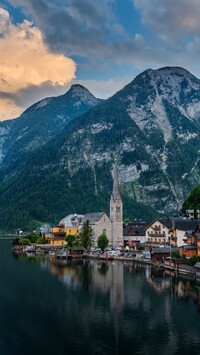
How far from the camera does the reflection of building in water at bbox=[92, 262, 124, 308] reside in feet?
221

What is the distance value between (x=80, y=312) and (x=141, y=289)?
59.2 feet

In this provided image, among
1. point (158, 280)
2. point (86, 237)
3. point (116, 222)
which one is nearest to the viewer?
point (158, 280)

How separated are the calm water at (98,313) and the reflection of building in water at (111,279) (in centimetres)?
13

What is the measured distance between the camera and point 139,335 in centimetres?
4775

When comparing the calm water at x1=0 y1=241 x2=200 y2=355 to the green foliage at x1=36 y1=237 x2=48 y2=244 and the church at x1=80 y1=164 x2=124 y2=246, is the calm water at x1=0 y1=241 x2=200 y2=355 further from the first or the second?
the green foliage at x1=36 y1=237 x2=48 y2=244

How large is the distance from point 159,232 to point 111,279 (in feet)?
202

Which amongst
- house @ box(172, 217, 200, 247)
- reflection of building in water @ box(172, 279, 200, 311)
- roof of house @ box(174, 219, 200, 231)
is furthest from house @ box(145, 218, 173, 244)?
reflection of building in water @ box(172, 279, 200, 311)

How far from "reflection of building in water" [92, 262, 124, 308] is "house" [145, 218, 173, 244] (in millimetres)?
31957

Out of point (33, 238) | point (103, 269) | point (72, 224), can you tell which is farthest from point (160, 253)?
point (33, 238)

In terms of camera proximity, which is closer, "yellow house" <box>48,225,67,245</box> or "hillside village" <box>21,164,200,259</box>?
"hillside village" <box>21,164,200,259</box>

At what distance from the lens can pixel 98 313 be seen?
5706 cm

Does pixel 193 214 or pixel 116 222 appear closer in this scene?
pixel 193 214

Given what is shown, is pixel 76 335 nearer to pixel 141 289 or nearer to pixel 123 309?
pixel 123 309

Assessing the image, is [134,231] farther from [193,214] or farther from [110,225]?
[193,214]
